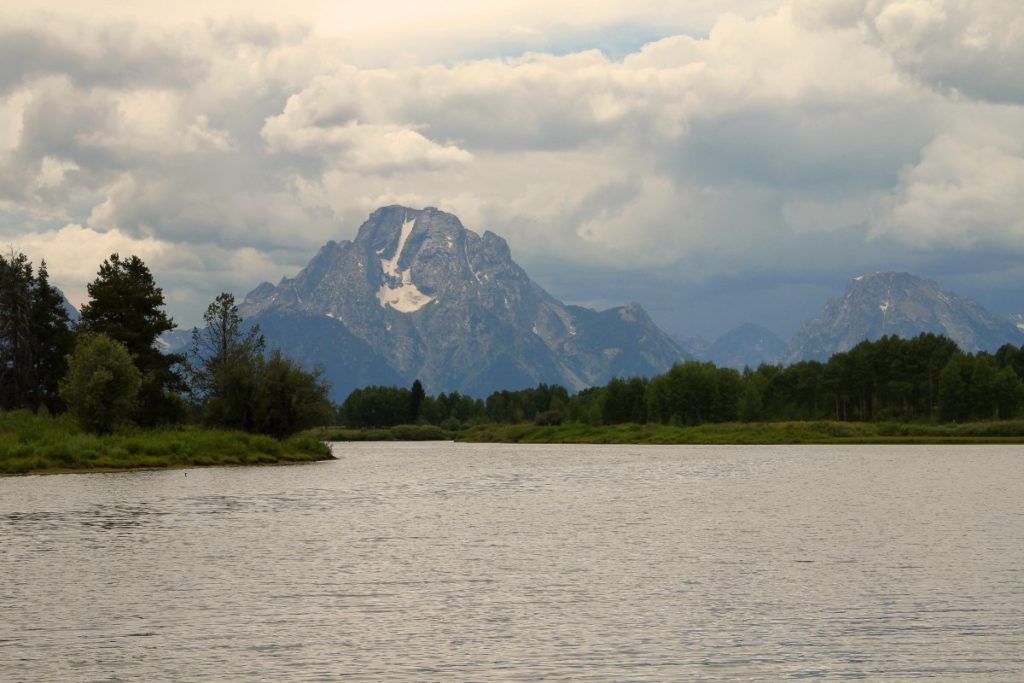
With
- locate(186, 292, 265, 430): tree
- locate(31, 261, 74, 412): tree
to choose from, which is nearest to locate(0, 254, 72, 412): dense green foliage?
locate(31, 261, 74, 412): tree

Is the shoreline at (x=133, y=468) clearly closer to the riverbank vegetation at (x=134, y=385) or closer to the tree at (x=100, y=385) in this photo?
the riverbank vegetation at (x=134, y=385)

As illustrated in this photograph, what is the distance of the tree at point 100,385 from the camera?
110875mm

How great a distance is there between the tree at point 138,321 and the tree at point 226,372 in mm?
6131

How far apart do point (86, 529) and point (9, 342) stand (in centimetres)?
8721

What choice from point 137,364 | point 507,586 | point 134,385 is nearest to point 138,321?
point 137,364

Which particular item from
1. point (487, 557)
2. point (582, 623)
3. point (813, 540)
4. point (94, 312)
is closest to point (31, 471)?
point (94, 312)

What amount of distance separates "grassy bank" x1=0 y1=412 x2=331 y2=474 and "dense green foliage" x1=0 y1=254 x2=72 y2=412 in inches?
694

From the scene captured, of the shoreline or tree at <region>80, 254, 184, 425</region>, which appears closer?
the shoreline

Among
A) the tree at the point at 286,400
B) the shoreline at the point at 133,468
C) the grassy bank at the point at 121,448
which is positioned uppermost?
→ the tree at the point at 286,400

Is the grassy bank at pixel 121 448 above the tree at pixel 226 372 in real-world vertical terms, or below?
below

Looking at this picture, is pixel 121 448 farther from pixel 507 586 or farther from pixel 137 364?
pixel 507 586

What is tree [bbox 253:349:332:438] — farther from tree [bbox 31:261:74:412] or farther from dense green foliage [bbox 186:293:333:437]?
tree [bbox 31:261:74:412]

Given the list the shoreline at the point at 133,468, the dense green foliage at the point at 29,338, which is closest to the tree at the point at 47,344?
the dense green foliage at the point at 29,338

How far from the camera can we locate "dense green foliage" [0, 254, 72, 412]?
131 meters
